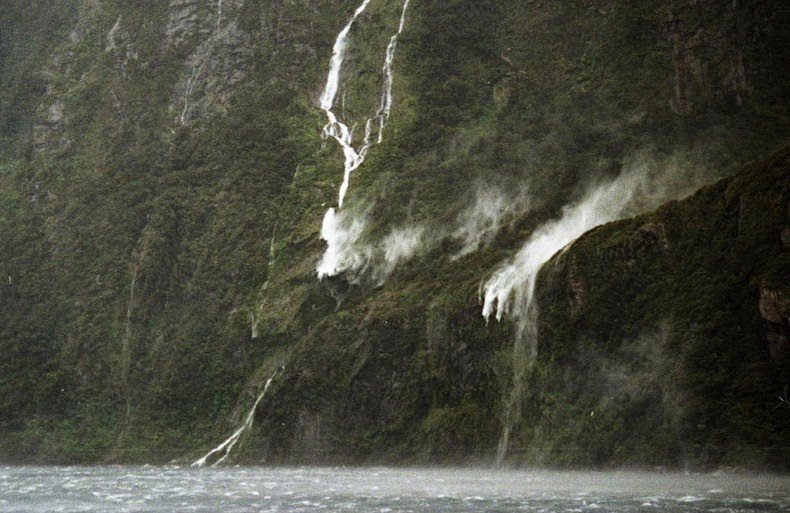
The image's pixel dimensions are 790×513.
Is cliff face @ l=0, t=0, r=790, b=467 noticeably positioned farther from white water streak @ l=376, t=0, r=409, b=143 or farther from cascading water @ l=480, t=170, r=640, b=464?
white water streak @ l=376, t=0, r=409, b=143

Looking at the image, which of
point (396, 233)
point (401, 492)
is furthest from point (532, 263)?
point (401, 492)

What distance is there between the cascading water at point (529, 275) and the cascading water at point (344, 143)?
1130 cm

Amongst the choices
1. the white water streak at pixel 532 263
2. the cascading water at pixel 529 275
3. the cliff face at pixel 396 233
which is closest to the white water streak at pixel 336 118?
the cliff face at pixel 396 233

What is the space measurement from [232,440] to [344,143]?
81.2 ft

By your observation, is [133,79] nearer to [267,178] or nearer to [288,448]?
[267,178]

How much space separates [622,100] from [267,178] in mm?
23822

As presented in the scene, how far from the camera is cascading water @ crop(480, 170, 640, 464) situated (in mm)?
56969

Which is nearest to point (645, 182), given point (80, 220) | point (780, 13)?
point (780, 13)

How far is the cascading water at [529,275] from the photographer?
5697cm

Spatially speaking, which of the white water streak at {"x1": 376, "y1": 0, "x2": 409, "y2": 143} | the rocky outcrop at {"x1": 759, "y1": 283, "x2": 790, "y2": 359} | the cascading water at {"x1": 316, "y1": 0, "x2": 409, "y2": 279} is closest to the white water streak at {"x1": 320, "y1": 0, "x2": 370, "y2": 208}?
the cascading water at {"x1": 316, "y1": 0, "x2": 409, "y2": 279}

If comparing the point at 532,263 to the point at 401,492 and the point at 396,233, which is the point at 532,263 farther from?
the point at 401,492

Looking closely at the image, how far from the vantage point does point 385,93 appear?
8619cm

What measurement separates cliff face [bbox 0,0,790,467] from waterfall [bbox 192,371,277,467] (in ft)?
3.41

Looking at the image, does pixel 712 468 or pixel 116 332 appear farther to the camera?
pixel 116 332
